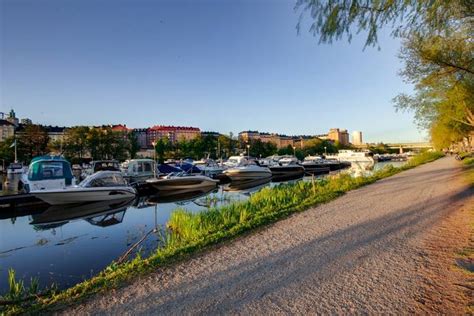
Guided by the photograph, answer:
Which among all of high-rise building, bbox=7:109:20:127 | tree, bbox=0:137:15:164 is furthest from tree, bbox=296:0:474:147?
high-rise building, bbox=7:109:20:127

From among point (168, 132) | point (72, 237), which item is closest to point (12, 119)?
point (168, 132)

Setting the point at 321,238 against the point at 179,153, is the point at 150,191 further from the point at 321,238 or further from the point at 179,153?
the point at 179,153

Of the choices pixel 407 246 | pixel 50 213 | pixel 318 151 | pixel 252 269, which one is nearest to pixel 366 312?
pixel 252 269

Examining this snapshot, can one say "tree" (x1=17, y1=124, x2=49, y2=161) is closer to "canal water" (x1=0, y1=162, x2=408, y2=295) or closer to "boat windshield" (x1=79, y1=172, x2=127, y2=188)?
"canal water" (x1=0, y1=162, x2=408, y2=295)

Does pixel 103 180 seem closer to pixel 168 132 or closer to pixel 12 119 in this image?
pixel 12 119

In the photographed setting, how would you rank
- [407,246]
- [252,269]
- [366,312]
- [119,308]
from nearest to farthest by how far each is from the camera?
[366,312], [119,308], [252,269], [407,246]

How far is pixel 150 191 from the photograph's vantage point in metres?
22.1

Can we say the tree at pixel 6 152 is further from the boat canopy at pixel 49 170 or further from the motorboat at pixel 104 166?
the boat canopy at pixel 49 170

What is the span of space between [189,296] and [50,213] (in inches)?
585

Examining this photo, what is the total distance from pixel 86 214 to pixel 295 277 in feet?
44.0

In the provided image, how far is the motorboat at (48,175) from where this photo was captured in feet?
57.9

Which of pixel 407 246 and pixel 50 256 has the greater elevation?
pixel 407 246

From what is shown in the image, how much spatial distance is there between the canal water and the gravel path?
9.13 feet

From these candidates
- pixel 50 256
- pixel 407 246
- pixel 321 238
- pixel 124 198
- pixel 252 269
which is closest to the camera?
pixel 252 269
